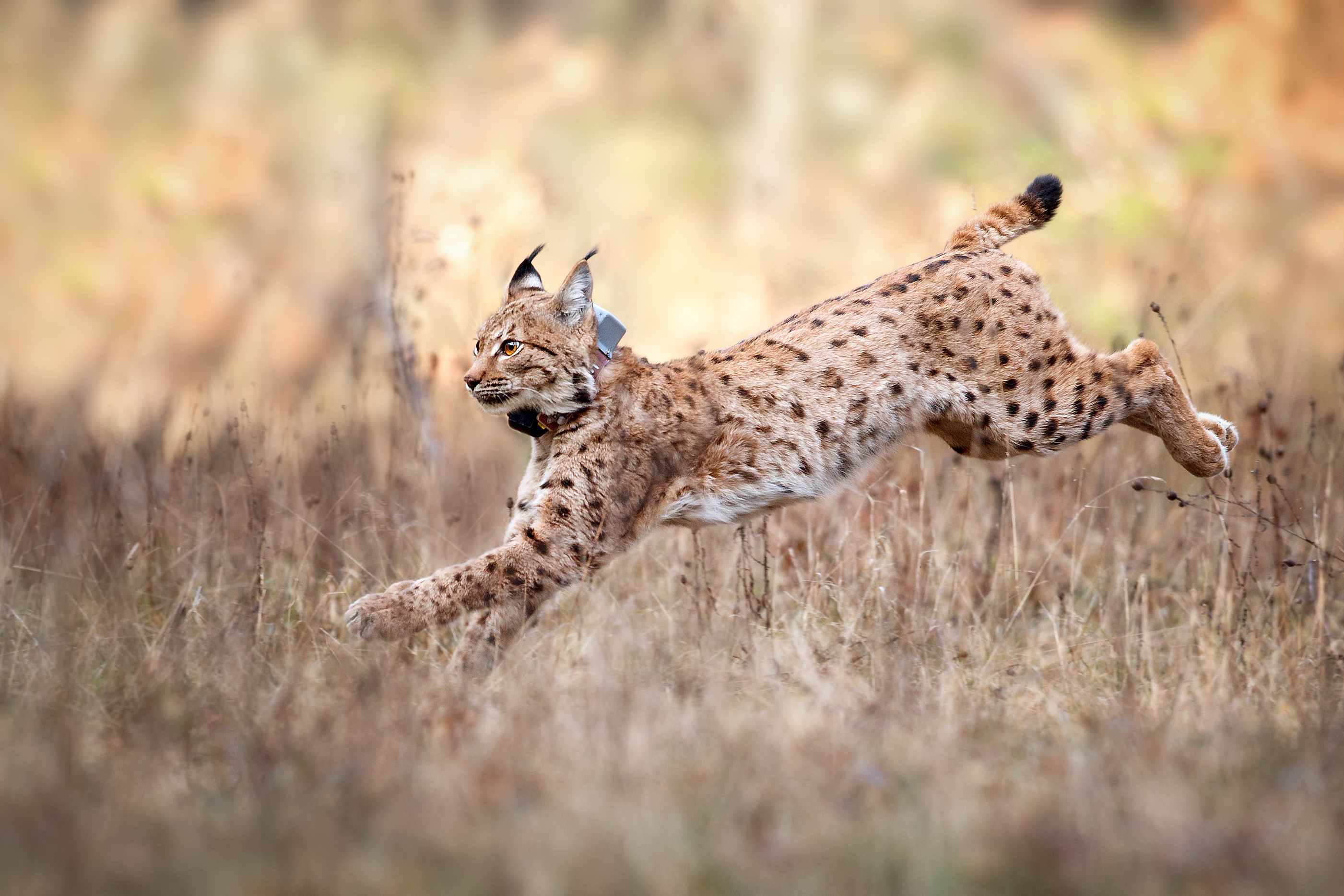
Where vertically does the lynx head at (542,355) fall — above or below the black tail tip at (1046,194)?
below

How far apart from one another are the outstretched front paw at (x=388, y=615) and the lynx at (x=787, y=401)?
0.29 m

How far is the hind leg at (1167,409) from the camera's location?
17.9 feet

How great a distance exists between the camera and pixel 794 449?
5.21m

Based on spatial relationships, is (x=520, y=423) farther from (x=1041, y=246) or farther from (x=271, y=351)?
(x=1041, y=246)

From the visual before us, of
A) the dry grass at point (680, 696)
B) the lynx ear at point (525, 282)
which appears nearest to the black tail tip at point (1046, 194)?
the dry grass at point (680, 696)

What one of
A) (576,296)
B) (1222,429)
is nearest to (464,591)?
(576,296)

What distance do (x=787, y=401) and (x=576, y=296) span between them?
1003 millimetres

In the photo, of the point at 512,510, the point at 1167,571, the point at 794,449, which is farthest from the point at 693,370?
the point at 1167,571

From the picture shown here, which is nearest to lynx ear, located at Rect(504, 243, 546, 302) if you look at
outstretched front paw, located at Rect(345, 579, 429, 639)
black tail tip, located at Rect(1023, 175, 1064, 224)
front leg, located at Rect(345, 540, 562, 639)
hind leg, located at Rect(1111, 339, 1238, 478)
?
front leg, located at Rect(345, 540, 562, 639)

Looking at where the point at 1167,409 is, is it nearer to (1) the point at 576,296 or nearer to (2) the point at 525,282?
(1) the point at 576,296

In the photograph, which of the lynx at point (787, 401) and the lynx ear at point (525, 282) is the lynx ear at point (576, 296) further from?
the lynx ear at point (525, 282)

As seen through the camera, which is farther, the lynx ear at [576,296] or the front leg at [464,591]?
the lynx ear at [576,296]

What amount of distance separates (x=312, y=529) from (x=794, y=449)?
2.41m

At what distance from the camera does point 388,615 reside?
447 cm
